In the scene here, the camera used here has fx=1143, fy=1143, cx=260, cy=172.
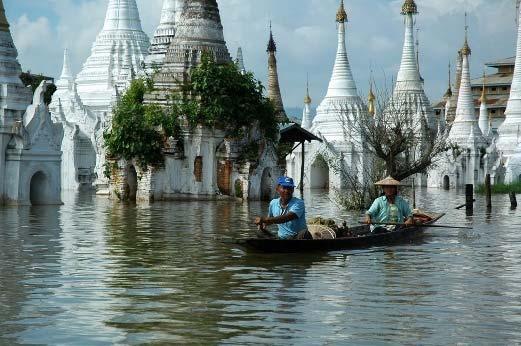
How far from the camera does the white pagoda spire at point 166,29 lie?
1748 inches

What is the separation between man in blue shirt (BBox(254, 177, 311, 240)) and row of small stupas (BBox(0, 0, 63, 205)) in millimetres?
15166

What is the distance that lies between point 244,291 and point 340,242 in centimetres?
433

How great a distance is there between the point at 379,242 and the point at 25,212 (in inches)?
476

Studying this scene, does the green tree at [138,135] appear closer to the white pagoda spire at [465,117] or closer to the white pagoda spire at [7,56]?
the white pagoda spire at [7,56]

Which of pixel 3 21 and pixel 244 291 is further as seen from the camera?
pixel 3 21

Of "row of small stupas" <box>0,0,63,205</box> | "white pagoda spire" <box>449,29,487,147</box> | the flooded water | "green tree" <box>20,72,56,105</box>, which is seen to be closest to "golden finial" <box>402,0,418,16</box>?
"white pagoda spire" <box>449,29,487,147</box>

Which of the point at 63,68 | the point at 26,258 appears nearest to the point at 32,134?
the point at 26,258

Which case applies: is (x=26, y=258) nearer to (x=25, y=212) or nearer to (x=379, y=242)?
(x=379, y=242)

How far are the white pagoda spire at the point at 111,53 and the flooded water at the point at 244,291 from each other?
41846mm

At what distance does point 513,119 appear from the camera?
238 ft

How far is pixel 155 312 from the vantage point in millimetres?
11320

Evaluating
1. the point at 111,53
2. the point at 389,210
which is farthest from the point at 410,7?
the point at 389,210

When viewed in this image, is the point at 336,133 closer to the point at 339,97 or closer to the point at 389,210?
the point at 339,97

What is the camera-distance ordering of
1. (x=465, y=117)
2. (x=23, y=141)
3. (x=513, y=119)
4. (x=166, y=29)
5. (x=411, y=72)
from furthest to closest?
(x=465, y=117) < (x=513, y=119) < (x=411, y=72) < (x=166, y=29) < (x=23, y=141)
